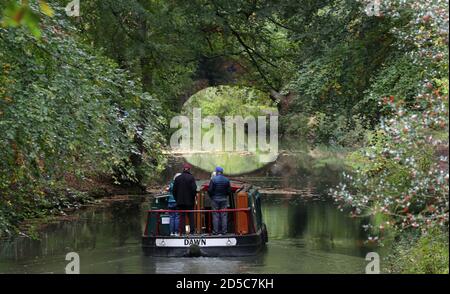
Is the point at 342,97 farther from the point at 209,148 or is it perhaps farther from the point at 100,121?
the point at 209,148

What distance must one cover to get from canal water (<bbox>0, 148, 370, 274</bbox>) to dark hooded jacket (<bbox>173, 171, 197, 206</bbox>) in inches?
49.8

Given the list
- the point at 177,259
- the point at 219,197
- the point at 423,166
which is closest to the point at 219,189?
the point at 219,197

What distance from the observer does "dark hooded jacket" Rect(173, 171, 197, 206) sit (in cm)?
1706

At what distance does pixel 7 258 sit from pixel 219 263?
471 cm

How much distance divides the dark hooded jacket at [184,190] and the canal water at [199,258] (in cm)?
126

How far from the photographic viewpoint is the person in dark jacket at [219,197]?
57.1 ft

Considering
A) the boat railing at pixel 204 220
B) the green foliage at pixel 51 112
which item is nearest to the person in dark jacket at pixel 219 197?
the boat railing at pixel 204 220

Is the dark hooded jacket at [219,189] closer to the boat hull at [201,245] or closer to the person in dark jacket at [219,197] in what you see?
the person in dark jacket at [219,197]

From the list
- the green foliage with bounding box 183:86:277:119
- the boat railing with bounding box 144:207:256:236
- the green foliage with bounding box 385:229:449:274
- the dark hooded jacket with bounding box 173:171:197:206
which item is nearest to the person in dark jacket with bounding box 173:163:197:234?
the dark hooded jacket with bounding box 173:171:197:206

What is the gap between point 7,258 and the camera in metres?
17.3

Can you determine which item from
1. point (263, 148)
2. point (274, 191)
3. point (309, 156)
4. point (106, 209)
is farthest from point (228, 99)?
point (106, 209)

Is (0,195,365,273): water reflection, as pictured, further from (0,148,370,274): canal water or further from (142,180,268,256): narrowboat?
(142,180,268,256): narrowboat

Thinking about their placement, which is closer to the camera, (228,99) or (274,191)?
(274,191)

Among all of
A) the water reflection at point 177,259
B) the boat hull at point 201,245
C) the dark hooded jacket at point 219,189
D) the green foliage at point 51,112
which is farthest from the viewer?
the dark hooded jacket at point 219,189
